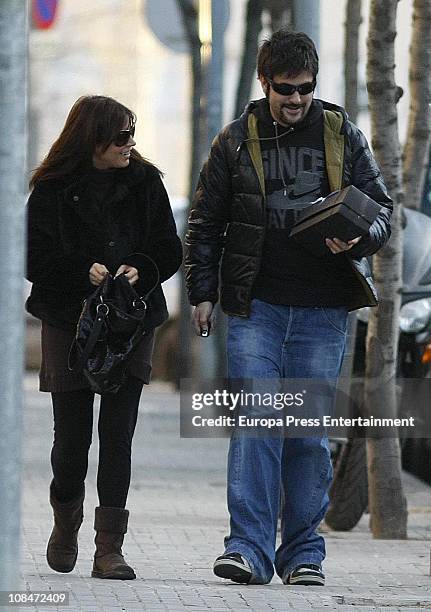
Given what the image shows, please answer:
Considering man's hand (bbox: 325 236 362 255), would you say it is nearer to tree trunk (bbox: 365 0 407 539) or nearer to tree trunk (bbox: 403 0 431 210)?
tree trunk (bbox: 365 0 407 539)

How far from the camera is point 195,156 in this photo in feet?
61.9

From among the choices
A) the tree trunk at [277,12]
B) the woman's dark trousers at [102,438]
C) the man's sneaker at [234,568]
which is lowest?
the man's sneaker at [234,568]

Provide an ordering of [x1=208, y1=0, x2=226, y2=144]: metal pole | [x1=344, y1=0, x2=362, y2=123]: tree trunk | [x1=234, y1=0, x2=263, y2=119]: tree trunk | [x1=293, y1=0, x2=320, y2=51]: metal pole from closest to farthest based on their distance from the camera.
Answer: [x1=293, y1=0, x2=320, y2=51]: metal pole
[x1=344, y1=0, x2=362, y2=123]: tree trunk
[x1=234, y1=0, x2=263, y2=119]: tree trunk
[x1=208, y1=0, x2=226, y2=144]: metal pole

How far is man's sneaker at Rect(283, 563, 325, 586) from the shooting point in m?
6.56

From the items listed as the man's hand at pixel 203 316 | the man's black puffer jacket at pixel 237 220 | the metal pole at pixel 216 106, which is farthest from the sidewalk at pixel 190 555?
the metal pole at pixel 216 106

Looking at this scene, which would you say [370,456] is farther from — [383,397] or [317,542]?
[317,542]

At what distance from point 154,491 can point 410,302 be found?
6.51 feet

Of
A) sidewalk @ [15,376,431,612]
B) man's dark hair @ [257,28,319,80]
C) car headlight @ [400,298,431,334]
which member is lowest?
sidewalk @ [15,376,431,612]

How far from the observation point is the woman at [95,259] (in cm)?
650

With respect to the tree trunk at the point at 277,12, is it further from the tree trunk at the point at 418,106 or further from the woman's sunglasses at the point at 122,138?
the woman's sunglasses at the point at 122,138

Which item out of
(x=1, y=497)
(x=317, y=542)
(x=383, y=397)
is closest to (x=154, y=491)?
(x=383, y=397)

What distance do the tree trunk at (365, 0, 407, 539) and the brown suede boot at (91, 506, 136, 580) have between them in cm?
233

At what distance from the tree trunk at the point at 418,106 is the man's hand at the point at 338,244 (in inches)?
125

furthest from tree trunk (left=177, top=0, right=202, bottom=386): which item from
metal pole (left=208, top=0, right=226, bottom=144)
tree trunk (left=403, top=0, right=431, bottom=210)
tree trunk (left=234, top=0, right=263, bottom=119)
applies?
tree trunk (left=403, top=0, right=431, bottom=210)
